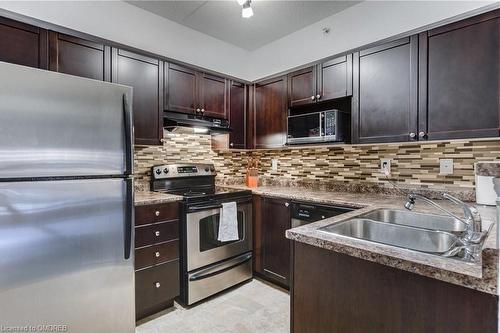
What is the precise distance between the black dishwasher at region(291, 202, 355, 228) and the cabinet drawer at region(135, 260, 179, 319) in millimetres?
1055

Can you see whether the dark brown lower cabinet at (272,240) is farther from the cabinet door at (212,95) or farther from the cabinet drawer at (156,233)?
the cabinet door at (212,95)

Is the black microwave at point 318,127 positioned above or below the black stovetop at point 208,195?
above

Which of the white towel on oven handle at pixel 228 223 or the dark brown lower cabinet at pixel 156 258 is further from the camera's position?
the white towel on oven handle at pixel 228 223

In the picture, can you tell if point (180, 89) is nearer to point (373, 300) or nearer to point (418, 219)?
point (418, 219)

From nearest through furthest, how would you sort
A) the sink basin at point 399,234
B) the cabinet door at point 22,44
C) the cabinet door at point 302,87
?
the sink basin at point 399,234 → the cabinet door at point 22,44 → the cabinet door at point 302,87

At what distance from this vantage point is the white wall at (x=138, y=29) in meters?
2.10

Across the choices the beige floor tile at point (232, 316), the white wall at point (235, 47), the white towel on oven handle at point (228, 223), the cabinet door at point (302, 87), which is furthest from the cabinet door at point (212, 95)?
the beige floor tile at point (232, 316)

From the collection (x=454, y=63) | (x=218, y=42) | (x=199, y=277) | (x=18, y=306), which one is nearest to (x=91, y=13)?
(x=218, y=42)

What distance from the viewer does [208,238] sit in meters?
2.41

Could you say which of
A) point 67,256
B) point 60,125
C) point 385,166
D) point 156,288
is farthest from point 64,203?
point 385,166

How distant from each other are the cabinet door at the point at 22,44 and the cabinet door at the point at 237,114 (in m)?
1.66

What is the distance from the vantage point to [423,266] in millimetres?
830

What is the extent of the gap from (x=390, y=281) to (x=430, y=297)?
0.12m

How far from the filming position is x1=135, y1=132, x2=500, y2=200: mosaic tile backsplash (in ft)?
6.75
